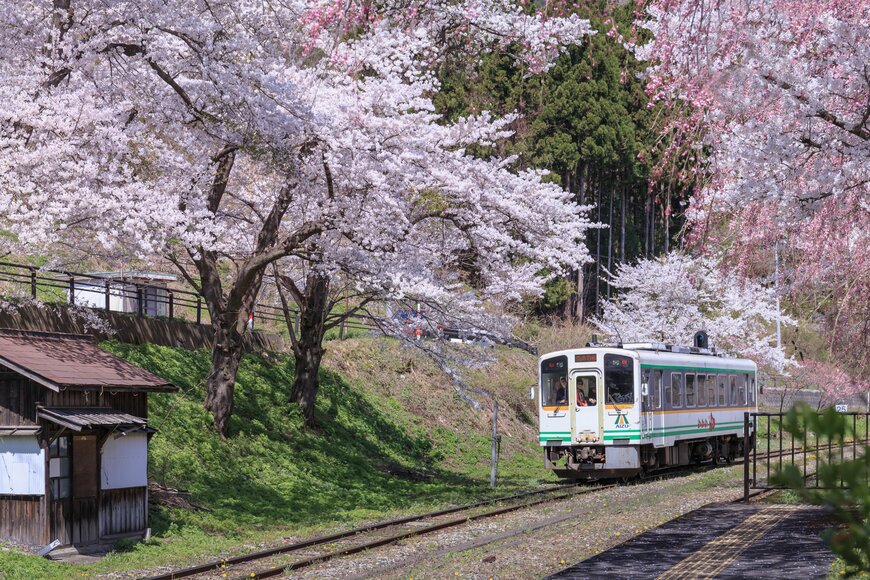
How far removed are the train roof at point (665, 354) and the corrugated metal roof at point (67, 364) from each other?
32.9 feet

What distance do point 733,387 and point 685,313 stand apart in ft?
35.2

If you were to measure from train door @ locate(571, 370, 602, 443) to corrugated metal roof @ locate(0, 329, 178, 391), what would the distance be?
9.88 m

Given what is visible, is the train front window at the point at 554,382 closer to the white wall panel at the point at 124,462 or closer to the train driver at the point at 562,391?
the train driver at the point at 562,391

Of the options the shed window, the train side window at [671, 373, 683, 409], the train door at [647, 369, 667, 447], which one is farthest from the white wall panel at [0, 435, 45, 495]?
the train side window at [671, 373, 683, 409]

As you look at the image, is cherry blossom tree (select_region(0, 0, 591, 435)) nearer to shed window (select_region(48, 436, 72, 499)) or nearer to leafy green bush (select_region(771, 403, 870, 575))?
shed window (select_region(48, 436, 72, 499))

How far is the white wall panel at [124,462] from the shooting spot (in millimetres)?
14500

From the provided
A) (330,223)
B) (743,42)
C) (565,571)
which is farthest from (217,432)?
(743,42)

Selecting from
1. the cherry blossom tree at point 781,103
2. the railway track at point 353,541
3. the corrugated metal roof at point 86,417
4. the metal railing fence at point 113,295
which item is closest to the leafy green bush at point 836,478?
the cherry blossom tree at point 781,103

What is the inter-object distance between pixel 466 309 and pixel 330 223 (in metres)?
3.69

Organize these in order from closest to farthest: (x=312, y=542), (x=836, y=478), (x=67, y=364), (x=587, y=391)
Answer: (x=836, y=478) < (x=312, y=542) < (x=67, y=364) < (x=587, y=391)

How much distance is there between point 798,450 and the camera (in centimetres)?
1304

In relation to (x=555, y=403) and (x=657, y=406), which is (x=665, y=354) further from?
(x=555, y=403)

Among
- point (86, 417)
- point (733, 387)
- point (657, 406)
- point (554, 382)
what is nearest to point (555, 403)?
point (554, 382)

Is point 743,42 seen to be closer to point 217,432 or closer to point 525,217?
point 525,217
